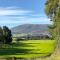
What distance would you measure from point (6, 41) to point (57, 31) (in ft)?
175

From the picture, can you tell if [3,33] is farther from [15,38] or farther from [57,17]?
[57,17]

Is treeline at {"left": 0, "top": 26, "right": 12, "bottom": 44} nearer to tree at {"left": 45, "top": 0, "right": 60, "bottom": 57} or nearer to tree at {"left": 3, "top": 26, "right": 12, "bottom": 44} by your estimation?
tree at {"left": 3, "top": 26, "right": 12, "bottom": 44}

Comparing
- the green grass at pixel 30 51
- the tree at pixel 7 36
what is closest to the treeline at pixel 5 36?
the tree at pixel 7 36

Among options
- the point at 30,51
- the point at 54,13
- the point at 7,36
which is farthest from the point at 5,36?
the point at 54,13

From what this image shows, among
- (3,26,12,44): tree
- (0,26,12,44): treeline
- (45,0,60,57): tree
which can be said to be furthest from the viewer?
(3,26,12,44): tree

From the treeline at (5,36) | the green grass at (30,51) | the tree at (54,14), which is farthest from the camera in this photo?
the treeline at (5,36)

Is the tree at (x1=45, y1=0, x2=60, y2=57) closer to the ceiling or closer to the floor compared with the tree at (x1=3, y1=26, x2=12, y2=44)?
closer to the ceiling

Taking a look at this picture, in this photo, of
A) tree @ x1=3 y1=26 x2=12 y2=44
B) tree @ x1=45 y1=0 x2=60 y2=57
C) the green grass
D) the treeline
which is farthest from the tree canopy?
tree @ x1=3 y1=26 x2=12 y2=44

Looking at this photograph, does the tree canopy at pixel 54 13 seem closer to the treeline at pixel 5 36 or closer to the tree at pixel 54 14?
the tree at pixel 54 14

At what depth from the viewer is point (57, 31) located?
3381 centimetres

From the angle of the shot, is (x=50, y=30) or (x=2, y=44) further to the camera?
(x=2, y=44)

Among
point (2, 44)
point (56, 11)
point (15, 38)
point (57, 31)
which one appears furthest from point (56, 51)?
point (15, 38)

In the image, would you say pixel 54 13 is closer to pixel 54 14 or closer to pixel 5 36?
pixel 54 14

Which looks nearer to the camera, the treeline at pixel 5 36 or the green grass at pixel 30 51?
the green grass at pixel 30 51
